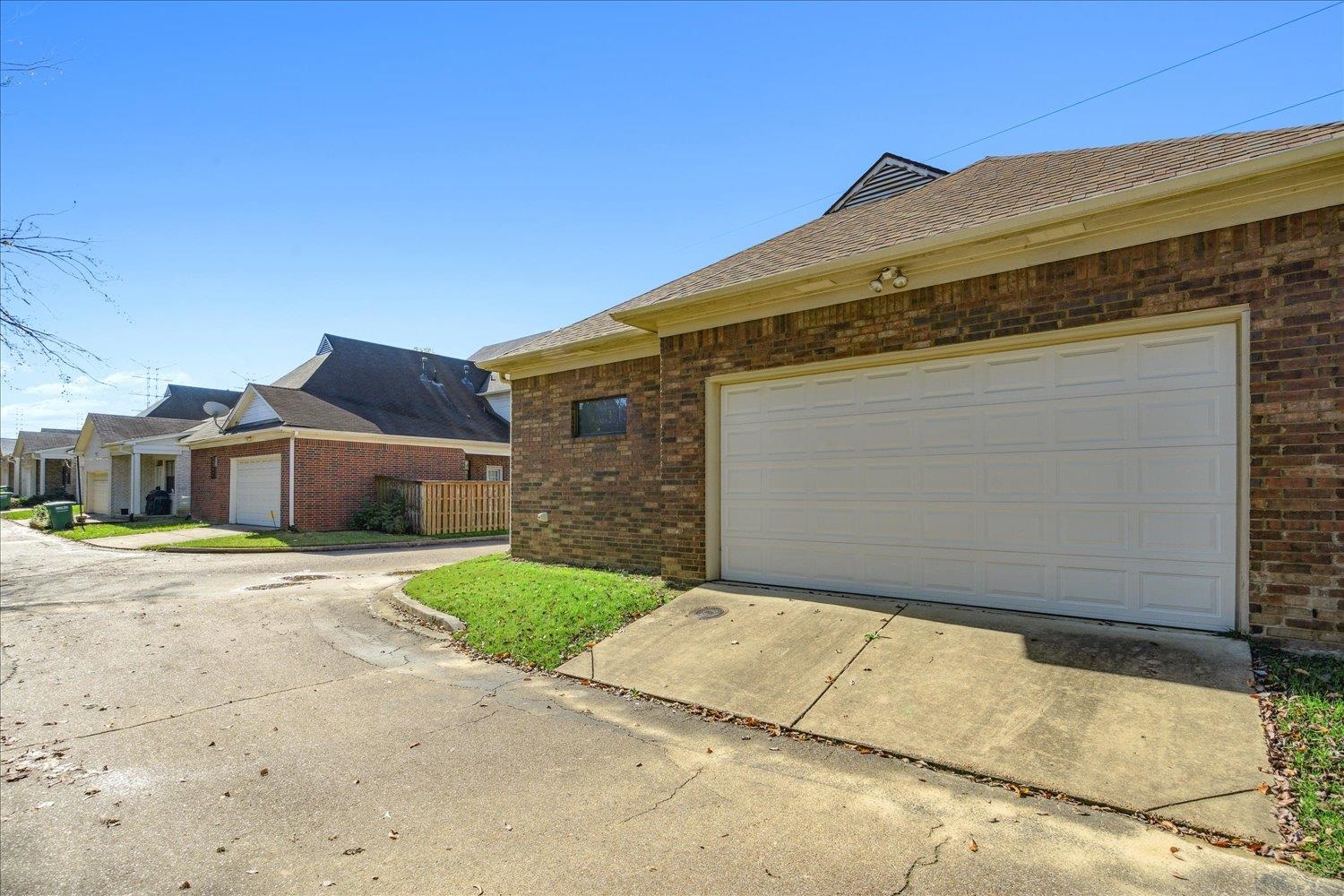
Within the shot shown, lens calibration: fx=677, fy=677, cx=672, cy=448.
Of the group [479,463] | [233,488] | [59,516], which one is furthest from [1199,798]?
[59,516]

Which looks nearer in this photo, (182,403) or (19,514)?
(19,514)

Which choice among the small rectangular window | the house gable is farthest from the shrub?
the small rectangular window

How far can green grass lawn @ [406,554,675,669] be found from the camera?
6882mm

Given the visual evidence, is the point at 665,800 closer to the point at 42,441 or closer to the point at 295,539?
the point at 295,539

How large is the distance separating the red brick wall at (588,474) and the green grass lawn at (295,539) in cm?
859

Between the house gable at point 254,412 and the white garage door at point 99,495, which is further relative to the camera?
the white garage door at point 99,495

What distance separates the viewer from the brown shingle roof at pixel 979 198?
5996 millimetres

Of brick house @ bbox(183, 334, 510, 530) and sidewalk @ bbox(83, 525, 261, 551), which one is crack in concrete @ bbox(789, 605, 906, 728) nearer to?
brick house @ bbox(183, 334, 510, 530)

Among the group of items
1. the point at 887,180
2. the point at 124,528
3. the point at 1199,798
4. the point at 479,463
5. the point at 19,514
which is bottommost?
the point at 19,514

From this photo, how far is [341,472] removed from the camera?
20.8 m

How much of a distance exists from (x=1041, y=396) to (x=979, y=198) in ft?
Answer: 8.93

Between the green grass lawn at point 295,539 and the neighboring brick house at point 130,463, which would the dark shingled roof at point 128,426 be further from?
the green grass lawn at point 295,539

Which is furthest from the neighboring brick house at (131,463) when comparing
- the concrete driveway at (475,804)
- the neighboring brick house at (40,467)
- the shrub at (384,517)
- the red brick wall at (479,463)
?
the concrete driveway at (475,804)

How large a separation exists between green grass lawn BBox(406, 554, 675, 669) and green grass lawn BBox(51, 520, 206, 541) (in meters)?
16.5
